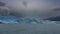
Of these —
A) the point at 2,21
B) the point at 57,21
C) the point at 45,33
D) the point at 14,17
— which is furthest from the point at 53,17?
the point at 2,21

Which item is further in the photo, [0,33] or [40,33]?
[40,33]

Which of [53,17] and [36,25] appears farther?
[36,25]

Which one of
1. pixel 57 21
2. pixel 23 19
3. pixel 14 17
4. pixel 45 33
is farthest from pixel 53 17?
pixel 14 17

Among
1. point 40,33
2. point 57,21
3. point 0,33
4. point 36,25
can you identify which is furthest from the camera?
point 36,25

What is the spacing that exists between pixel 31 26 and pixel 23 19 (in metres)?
0.96

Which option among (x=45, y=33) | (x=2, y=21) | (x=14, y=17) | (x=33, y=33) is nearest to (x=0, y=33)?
(x=2, y=21)

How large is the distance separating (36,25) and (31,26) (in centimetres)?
22

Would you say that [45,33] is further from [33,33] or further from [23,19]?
[23,19]

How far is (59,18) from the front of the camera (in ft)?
16.1

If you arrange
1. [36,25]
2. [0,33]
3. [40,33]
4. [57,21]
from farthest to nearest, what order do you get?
[36,25] → [57,21] → [40,33] → [0,33]

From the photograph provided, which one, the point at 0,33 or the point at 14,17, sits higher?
the point at 14,17

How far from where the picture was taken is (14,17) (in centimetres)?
470

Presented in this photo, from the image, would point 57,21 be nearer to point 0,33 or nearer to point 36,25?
point 36,25

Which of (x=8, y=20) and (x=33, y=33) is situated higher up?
(x=8, y=20)
